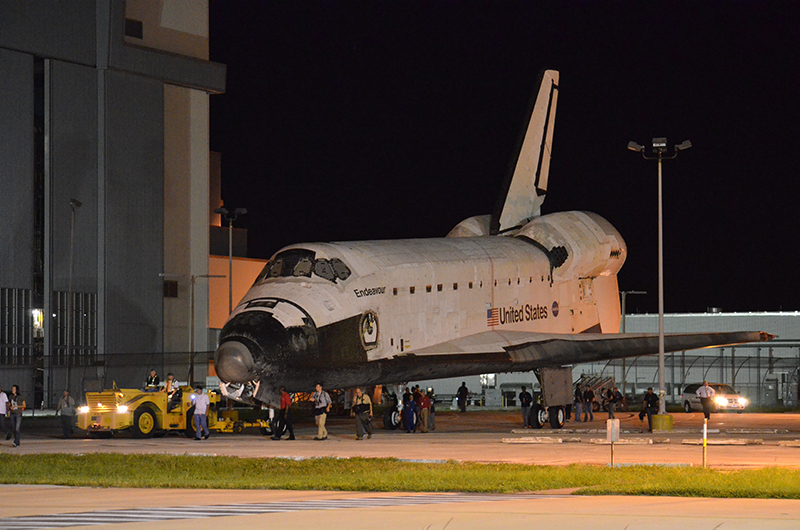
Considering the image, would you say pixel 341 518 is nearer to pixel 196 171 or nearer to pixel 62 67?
pixel 62 67

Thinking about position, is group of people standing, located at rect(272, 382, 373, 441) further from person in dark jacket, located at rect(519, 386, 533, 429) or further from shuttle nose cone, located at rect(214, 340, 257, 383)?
person in dark jacket, located at rect(519, 386, 533, 429)

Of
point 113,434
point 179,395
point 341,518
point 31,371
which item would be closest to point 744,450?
point 341,518

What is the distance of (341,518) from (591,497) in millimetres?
3151

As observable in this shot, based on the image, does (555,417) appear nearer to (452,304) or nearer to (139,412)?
(452,304)

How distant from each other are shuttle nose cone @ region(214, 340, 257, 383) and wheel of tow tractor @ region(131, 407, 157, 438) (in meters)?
5.28

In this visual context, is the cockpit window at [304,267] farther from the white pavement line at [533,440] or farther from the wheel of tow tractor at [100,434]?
the wheel of tow tractor at [100,434]

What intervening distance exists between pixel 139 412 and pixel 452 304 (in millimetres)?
7408

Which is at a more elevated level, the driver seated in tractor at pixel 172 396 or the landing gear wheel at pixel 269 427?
the driver seated in tractor at pixel 172 396

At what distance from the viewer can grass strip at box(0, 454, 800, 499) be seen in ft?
39.1

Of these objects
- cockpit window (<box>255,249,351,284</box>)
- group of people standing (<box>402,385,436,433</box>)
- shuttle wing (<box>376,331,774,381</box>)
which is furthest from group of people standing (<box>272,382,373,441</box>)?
group of people standing (<box>402,385,436,433</box>)

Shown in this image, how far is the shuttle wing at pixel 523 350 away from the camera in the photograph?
22844mm

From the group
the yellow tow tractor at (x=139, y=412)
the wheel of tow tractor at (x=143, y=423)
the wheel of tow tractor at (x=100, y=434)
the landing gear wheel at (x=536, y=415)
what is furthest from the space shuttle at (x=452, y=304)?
the wheel of tow tractor at (x=100, y=434)

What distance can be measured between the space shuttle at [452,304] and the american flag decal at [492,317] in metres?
0.06

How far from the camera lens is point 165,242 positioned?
52.8 meters
